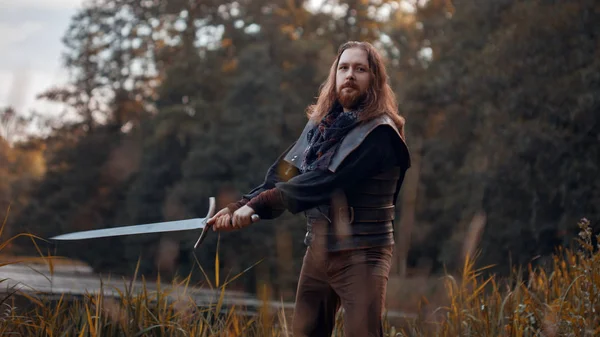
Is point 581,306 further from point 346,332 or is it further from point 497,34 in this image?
point 497,34

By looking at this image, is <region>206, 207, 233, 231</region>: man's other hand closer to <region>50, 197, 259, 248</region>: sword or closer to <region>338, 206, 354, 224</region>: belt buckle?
<region>50, 197, 259, 248</region>: sword

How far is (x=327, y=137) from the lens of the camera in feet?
10.6

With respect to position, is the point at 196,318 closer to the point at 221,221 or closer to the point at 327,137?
the point at 221,221

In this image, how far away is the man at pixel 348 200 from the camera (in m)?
3.07

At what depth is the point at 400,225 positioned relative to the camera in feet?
78.0

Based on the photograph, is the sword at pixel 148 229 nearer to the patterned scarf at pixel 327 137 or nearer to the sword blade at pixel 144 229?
the sword blade at pixel 144 229

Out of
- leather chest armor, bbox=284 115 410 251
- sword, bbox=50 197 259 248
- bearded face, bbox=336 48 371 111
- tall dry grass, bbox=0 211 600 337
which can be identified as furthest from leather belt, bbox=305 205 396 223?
tall dry grass, bbox=0 211 600 337

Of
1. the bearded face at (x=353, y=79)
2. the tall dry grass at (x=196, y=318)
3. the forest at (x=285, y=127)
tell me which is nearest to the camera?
the bearded face at (x=353, y=79)

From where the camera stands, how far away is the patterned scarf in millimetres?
3176

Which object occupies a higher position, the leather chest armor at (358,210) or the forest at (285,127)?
the forest at (285,127)

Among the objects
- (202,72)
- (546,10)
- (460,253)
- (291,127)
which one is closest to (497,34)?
(546,10)

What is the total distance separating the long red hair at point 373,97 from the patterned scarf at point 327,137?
0.15 ft

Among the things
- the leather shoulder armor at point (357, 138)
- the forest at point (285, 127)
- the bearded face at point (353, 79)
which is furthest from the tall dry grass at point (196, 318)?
the forest at point (285, 127)

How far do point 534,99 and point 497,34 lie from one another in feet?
7.09
